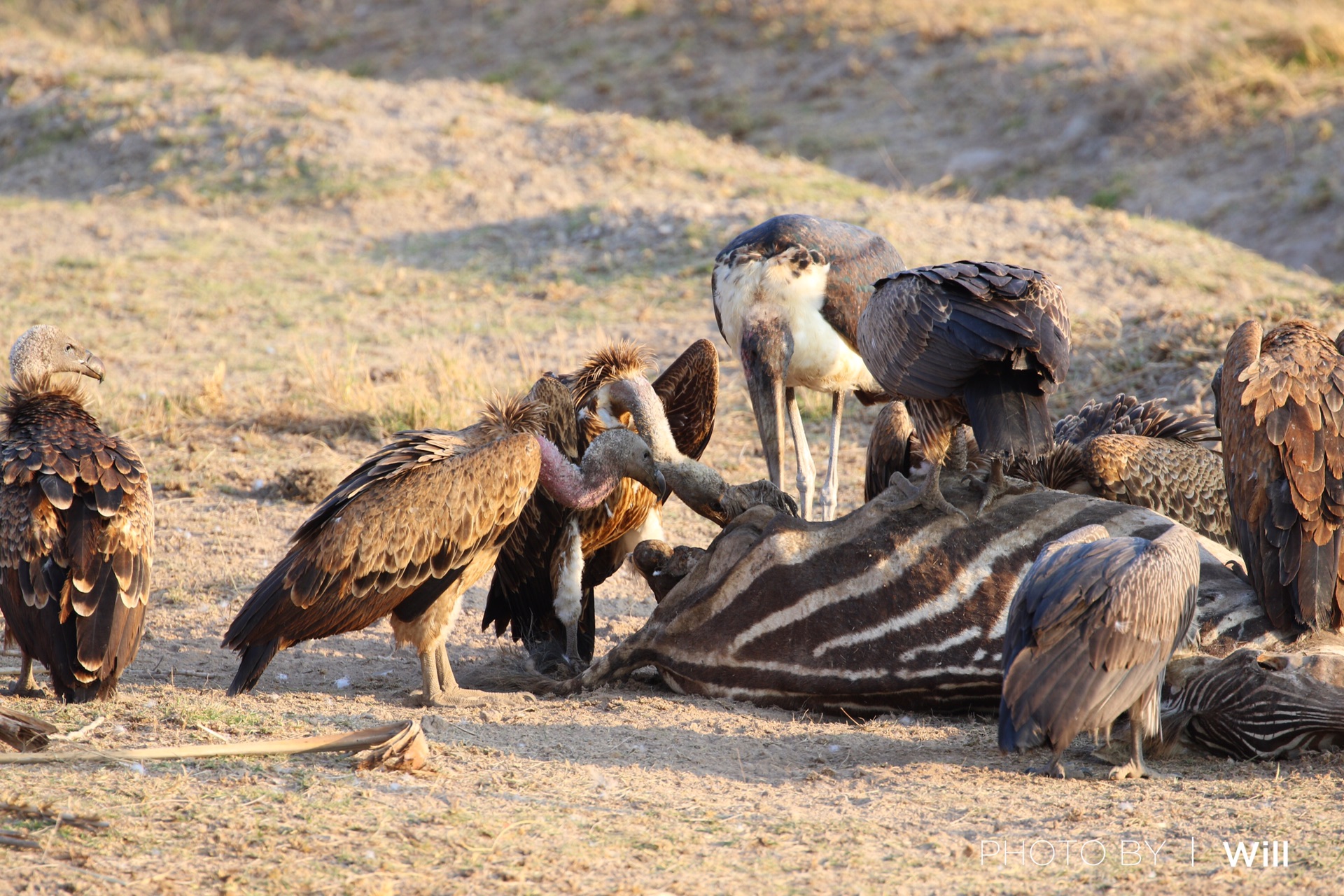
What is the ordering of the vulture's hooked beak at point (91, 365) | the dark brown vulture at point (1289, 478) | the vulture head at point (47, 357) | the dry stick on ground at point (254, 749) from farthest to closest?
the vulture's hooked beak at point (91, 365) → the vulture head at point (47, 357) → the dark brown vulture at point (1289, 478) → the dry stick on ground at point (254, 749)

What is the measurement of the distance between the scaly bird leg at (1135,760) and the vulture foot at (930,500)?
1.12 m

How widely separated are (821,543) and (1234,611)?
1.58 m

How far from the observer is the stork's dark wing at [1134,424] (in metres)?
6.41

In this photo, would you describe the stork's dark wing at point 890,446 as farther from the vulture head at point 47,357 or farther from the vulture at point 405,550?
the vulture head at point 47,357

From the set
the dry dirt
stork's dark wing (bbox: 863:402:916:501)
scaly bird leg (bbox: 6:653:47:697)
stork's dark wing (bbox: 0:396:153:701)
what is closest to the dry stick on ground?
the dry dirt

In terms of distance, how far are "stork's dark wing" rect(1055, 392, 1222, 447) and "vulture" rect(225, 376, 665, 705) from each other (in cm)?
285

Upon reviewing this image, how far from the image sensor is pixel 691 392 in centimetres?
622

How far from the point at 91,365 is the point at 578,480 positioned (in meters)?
2.50

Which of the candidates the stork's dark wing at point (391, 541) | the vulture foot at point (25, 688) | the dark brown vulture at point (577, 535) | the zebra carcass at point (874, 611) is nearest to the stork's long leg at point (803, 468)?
the dark brown vulture at point (577, 535)

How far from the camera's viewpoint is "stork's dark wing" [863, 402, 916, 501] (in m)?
5.88

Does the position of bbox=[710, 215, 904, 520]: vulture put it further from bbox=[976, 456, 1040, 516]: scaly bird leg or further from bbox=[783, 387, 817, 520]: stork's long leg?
bbox=[976, 456, 1040, 516]: scaly bird leg

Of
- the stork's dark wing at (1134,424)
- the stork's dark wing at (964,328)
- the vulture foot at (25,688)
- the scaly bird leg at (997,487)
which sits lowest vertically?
the vulture foot at (25,688)

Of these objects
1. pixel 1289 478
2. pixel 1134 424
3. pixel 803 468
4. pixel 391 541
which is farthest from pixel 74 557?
pixel 1134 424

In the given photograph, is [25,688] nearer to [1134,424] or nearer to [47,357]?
[47,357]
